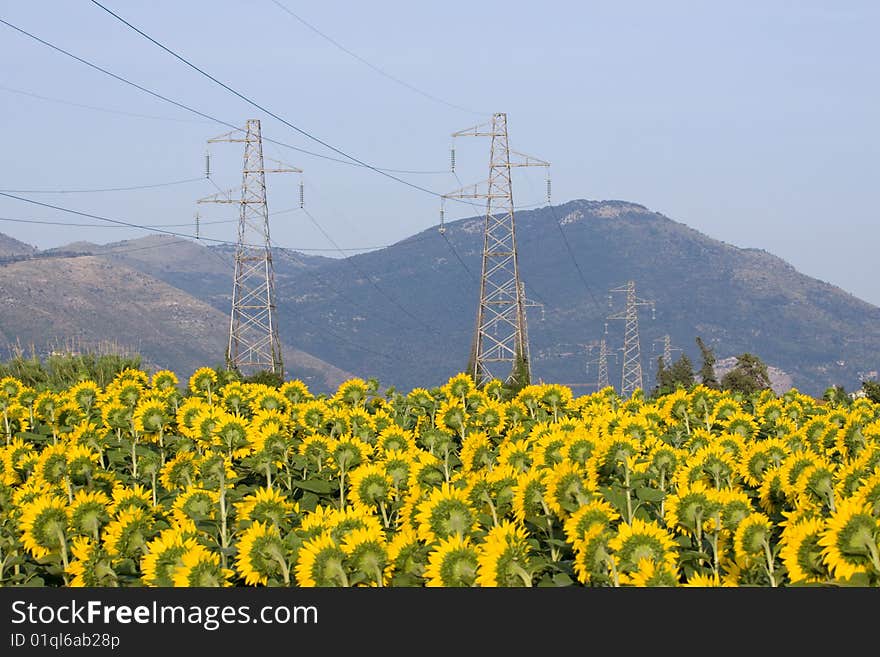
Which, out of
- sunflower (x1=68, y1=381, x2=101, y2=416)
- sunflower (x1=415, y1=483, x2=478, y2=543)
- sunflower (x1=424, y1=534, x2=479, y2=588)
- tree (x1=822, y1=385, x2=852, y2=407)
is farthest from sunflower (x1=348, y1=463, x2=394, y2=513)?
tree (x1=822, y1=385, x2=852, y2=407)

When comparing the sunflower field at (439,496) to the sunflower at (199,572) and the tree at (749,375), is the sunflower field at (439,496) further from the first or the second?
the tree at (749,375)

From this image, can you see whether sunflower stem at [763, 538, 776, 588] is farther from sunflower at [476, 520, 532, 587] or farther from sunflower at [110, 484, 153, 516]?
sunflower at [110, 484, 153, 516]

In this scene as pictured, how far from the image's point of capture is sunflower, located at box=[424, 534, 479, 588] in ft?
17.3

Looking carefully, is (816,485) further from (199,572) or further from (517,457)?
(199,572)

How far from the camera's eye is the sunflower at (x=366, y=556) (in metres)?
5.46

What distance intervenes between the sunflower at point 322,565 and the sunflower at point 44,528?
2.13m

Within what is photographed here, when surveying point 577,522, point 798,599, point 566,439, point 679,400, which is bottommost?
point 798,599

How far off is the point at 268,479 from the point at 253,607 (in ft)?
9.24

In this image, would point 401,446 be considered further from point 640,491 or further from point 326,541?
point 326,541

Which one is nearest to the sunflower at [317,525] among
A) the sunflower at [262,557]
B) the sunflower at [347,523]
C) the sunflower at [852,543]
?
the sunflower at [347,523]

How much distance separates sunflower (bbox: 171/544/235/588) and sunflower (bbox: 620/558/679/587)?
191 centimetres

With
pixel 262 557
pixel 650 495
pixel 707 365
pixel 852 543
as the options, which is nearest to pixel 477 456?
pixel 650 495

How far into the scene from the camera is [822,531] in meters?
5.32

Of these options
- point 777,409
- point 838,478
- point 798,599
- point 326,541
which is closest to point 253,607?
point 326,541
